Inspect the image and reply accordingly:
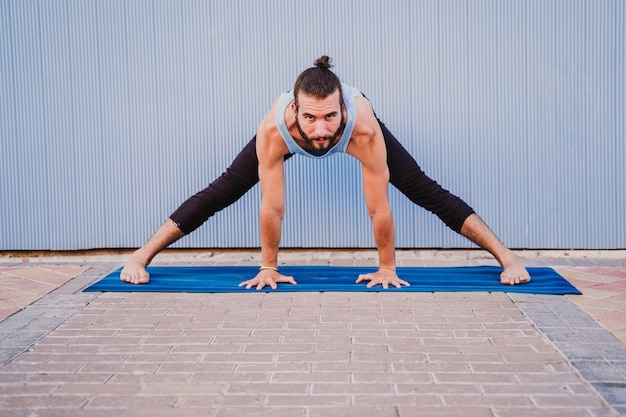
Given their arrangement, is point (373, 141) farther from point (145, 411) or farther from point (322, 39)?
point (145, 411)

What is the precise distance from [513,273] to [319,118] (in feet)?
4.48

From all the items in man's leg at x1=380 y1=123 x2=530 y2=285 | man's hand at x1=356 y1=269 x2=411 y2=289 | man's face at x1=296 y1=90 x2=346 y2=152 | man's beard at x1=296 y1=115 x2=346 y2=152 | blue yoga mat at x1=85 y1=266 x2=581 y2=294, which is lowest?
blue yoga mat at x1=85 y1=266 x2=581 y2=294

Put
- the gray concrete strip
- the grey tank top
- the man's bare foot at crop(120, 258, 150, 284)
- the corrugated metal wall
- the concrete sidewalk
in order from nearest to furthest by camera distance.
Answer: the concrete sidewalk, the gray concrete strip, the grey tank top, the man's bare foot at crop(120, 258, 150, 284), the corrugated metal wall

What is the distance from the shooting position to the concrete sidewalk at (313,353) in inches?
85.8

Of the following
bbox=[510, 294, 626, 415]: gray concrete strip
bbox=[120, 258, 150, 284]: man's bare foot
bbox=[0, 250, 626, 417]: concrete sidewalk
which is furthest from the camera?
bbox=[120, 258, 150, 284]: man's bare foot

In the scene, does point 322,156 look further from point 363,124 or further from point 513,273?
point 513,273

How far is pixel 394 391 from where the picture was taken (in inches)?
89.0

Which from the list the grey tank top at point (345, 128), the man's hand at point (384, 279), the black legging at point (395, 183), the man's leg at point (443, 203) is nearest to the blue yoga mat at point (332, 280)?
the man's hand at point (384, 279)

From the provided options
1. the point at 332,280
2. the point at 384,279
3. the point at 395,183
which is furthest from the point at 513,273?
the point at 332,280

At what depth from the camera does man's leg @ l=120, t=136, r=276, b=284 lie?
13.1 feet

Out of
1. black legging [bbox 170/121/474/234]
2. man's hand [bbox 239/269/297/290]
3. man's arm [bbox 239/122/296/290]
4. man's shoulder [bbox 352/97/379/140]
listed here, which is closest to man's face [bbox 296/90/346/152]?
man's shoulder [bbox 352/97/379/140]

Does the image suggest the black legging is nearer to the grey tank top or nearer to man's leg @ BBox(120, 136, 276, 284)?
man's leg @ BBox(120, 136, 276, 284)

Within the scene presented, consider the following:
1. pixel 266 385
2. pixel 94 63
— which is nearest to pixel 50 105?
pixel 94 63

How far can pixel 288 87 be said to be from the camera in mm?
4766
